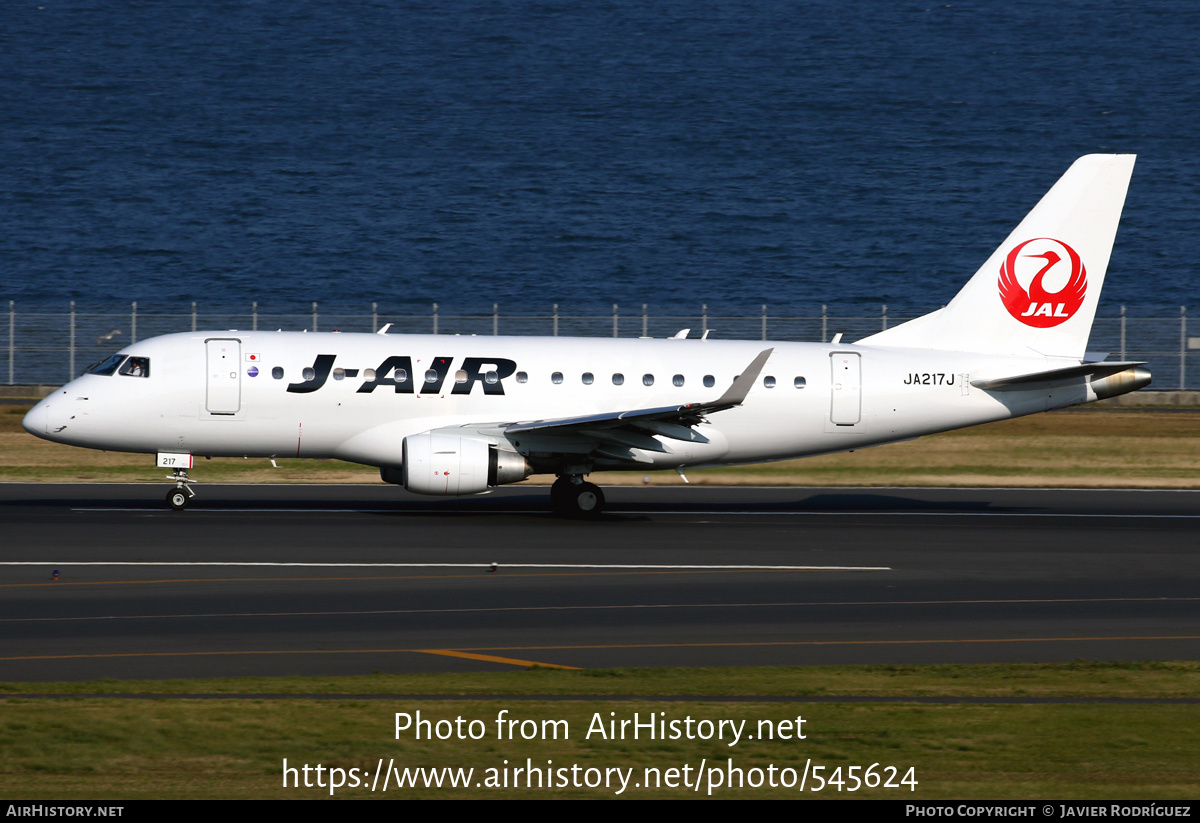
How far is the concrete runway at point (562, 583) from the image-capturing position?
14727 millimetres

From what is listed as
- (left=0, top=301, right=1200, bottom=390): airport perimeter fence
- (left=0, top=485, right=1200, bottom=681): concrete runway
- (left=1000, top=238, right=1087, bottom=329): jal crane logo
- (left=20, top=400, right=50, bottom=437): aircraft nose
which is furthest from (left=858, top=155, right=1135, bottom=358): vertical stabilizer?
(left=20, top=400, right=50, bottom=437): aircraft nose

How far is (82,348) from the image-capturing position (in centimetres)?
4766

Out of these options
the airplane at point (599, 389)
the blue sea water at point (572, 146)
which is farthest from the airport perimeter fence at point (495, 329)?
the blue sea water at point (572, 146)

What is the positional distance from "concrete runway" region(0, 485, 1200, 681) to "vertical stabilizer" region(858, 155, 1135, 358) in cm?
373

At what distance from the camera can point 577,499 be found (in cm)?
2631

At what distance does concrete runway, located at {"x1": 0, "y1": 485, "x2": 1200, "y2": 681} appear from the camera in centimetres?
1473

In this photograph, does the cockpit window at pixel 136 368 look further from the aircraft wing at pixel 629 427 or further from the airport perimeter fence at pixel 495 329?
the airport perimeter fence at pixel 495 329

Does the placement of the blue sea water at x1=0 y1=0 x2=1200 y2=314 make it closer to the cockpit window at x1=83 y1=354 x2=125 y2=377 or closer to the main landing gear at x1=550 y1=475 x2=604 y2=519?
the main landing gear at x1=550 y1=475 x2=604 y2=519

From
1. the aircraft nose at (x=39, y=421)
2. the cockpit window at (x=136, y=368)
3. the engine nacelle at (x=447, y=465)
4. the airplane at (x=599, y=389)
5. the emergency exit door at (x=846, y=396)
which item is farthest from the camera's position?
the emergency exit door at (x=846, y=396)

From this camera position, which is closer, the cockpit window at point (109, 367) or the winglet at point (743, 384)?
the winglet at point (743, 384)

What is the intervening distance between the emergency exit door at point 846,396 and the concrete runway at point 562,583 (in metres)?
2.09

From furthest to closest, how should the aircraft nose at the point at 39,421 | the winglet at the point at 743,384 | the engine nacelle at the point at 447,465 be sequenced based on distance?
the aircraft nose at the point at 39,421 → the winglet at the point at 743,384 → the engine nacelle at the point at 447,465

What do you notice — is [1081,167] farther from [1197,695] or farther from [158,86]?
[158,86]

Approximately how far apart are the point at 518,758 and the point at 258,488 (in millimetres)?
22167
